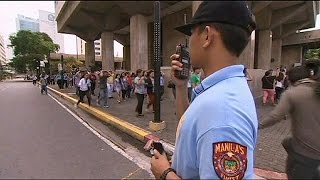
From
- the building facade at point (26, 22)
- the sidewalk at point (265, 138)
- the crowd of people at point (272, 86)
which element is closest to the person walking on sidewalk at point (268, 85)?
the crowd of people at point (272, 86)

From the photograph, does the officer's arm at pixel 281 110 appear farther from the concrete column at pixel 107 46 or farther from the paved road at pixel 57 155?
the concrete column at pixel 107 46

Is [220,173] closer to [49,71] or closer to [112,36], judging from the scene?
[112,36]

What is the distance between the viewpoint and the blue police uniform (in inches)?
35.8

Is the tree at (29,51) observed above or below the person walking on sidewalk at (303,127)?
above

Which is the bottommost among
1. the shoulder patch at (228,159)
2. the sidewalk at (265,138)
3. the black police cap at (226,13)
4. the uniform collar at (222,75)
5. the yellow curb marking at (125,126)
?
the yellow curb marking at (125,126)

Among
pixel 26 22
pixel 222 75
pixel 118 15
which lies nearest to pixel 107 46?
pixel 118 15

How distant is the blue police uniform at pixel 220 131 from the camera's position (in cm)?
91

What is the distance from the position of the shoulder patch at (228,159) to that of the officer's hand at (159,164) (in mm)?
333

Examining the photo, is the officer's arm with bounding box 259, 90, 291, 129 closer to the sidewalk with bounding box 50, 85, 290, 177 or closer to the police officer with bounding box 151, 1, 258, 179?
the police officer with bounding box 151, 1, 258, 179

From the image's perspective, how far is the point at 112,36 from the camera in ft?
16.1

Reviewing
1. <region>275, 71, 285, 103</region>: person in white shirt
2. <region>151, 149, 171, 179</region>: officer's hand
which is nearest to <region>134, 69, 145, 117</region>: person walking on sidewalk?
<region>275, 71, 285, 103</region>: person in white shirt

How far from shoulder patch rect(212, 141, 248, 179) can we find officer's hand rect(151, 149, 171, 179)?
1.09 ft

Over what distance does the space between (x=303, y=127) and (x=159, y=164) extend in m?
1.48

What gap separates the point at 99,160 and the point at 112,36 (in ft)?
6.55
